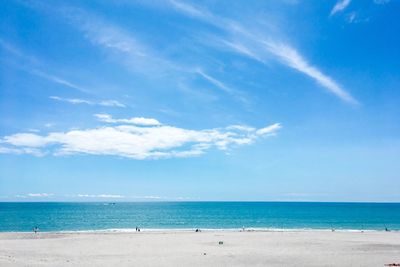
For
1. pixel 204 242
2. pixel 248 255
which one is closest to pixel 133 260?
pixel 248 255

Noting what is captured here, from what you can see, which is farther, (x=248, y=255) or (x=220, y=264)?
(x=248, y=255)

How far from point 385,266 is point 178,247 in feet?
60.5

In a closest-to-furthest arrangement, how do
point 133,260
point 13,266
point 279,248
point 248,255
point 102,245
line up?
point 13,266 < point 133,260 < point 248,255 < point 279,248 < point 102,245

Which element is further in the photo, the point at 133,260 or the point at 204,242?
the point at 204,242

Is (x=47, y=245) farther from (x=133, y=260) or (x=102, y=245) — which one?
(x=133, y=260)

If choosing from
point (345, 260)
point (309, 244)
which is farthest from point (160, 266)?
point (309, 244)

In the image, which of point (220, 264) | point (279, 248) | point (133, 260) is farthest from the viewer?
point (279, 248)

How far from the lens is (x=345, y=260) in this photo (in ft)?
85.4

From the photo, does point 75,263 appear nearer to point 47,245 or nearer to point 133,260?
point 133,260

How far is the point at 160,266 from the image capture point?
23500 millimetres

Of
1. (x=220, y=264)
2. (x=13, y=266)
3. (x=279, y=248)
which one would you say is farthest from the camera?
(x=279, y=248)

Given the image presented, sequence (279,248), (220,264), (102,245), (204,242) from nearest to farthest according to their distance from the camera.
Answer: (220,264) → (279,248) → (102,245) → (204,242)

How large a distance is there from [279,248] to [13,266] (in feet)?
73.4

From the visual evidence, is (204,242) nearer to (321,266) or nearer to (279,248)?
(279,248)
